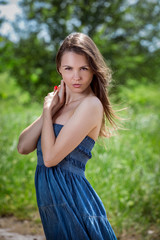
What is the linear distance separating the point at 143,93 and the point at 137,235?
11.6m

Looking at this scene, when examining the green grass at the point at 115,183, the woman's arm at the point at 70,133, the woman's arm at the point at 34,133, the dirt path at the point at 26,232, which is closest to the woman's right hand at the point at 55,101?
the woman's arm at the point at 34,133

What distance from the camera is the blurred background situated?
334 centimetres

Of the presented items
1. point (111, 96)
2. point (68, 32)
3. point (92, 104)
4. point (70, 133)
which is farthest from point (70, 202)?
point (68, 32)

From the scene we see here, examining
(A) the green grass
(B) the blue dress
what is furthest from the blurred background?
(B) the blue dress

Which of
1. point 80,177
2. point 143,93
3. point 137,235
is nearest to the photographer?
point 80,177

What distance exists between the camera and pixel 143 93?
1417cm

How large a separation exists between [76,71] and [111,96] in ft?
12.4

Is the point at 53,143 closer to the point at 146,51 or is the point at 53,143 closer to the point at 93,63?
the point at 93,63

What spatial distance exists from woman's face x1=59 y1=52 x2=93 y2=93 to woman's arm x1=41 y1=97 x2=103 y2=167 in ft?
0.33

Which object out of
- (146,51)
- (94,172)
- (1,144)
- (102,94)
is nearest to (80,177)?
(102,94)

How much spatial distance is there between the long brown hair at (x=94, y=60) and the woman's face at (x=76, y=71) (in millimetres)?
25

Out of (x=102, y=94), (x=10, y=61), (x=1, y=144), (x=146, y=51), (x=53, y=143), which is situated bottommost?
(x=53, y=143)

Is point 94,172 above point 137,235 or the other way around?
above

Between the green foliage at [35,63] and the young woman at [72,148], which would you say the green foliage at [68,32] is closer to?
the green foliage at [35,63]
